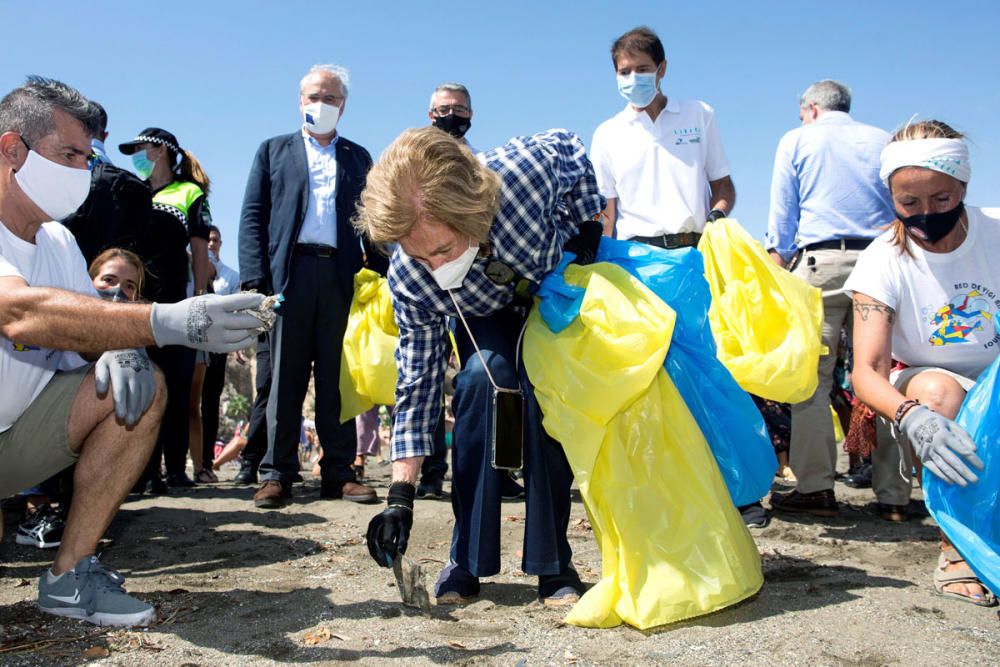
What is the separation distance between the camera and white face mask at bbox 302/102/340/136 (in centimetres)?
442

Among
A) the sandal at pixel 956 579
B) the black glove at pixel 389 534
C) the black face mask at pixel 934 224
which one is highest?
the black face mask at pixel 934 224

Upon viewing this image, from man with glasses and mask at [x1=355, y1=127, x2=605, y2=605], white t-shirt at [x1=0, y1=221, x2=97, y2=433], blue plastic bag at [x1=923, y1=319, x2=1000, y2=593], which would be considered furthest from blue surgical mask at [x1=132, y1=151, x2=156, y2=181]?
blue plastic bag at [x1=923, y1=319, x2=1000, y2=593]

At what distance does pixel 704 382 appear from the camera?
254cm

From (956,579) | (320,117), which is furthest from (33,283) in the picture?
(956,579)

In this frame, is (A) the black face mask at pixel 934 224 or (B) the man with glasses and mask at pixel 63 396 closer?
(B) the man with glasses and mask at pixel 63 396

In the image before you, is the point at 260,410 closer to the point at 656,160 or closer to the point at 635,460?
the point at 656,160

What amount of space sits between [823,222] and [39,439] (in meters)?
3.30

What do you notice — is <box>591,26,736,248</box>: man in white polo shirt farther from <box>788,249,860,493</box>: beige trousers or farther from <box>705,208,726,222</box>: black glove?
<box>788,249,860,493</box>: beige trousers

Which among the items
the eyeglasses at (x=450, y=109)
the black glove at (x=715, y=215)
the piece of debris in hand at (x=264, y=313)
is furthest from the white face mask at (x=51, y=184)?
the eyeglasses at (x=450, y=109)

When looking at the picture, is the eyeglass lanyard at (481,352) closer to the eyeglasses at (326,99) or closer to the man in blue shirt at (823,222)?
the man in blue shirt at (823,222)

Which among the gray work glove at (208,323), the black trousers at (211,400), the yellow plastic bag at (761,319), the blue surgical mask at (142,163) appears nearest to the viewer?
the gray work glove at (208,323)

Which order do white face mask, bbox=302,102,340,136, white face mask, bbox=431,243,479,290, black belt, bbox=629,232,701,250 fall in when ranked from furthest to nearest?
1. white face mask, bbox=302,102,340,136
2. black belt, bbox=629,232,701,250
3. white face mask, bbox=431,243,479,290

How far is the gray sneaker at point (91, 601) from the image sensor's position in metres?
2.33

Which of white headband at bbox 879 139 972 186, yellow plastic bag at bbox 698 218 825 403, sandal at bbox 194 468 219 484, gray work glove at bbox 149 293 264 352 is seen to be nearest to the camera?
gray work glove at bbox 149 293 264 352
